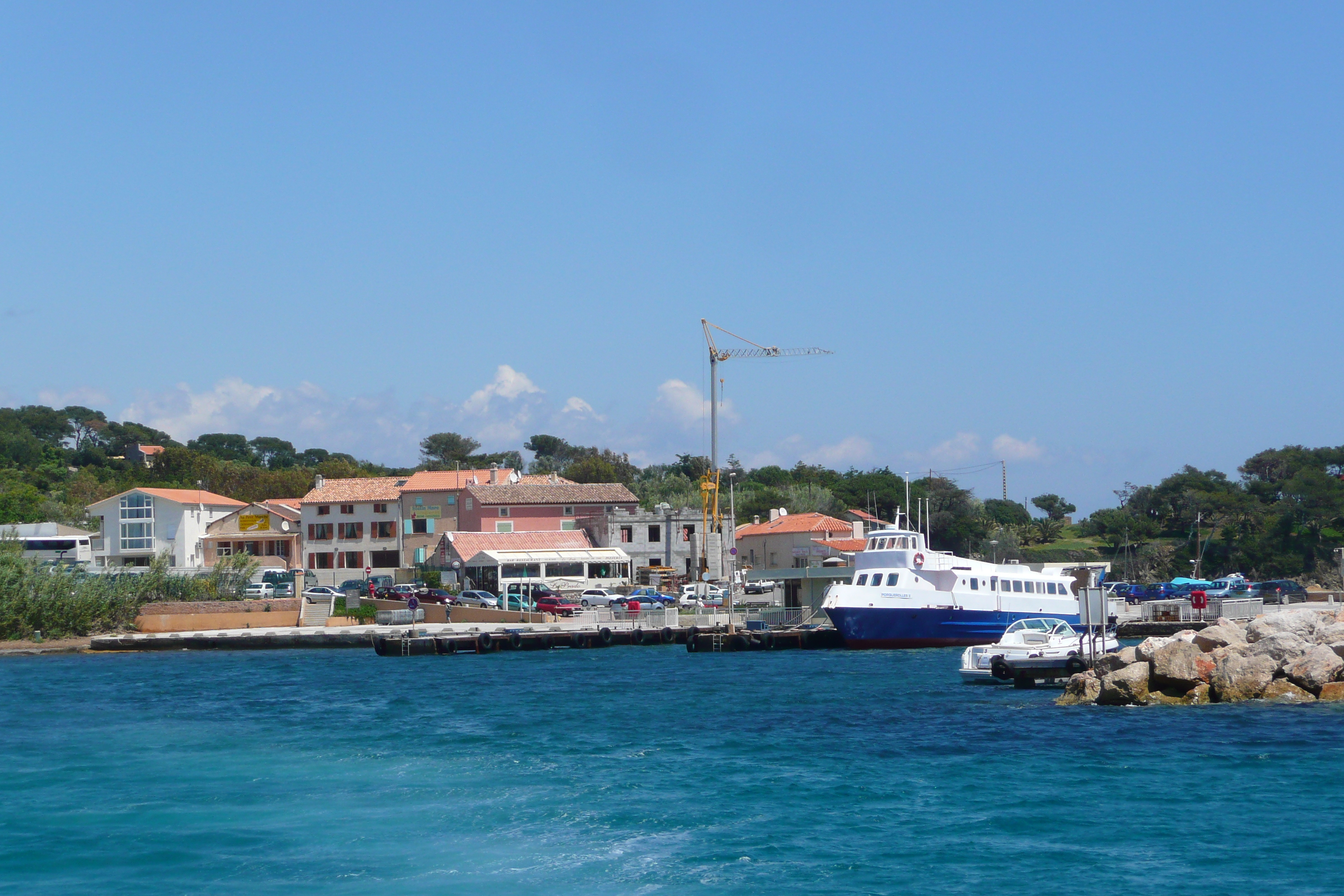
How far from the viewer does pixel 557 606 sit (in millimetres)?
67125

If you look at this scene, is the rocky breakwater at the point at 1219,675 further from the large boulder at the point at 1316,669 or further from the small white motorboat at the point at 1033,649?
the small white motorboat at the point at 1033,649

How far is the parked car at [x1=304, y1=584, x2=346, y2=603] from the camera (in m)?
67.5

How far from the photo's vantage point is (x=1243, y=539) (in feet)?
297

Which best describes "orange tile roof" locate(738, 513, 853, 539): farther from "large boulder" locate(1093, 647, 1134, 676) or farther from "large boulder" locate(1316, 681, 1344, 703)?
"large boulder" locate(1316, 681, 1344, 703)

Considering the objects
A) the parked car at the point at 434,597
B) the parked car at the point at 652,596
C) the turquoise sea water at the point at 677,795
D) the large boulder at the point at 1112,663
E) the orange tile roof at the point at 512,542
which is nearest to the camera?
the turquoise sea water at the point at 677,795

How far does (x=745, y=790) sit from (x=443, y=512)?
68459 mm

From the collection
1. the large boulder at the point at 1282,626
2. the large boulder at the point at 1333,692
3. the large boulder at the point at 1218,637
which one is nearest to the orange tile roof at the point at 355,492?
the large boulder at the point at 1218,637

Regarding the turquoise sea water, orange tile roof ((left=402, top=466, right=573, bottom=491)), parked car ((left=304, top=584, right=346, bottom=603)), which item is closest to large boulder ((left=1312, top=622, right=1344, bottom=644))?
the turquoise sea water

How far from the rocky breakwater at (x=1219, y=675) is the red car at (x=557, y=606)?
121ft

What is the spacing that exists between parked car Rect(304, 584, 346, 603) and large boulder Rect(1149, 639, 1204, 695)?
47.5 m

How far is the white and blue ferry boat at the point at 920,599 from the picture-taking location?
53.0 m

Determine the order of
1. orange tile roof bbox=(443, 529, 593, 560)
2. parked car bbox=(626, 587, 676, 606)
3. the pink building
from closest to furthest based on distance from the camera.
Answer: parked car bbox=(626, 587, 676, 606) → orange tile roof bbox=(443, 529, 593, 560) → the pink building

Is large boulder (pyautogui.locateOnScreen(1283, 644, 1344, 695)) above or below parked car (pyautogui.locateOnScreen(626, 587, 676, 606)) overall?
below

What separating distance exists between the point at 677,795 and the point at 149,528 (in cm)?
7970
